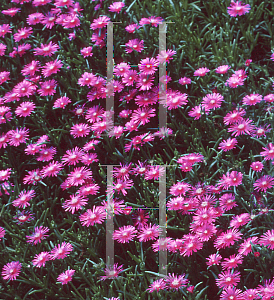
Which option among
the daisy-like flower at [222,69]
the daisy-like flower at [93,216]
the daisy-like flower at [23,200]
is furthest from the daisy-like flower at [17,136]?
the daisy-like flower at [222,69]

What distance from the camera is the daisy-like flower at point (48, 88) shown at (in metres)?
2.28

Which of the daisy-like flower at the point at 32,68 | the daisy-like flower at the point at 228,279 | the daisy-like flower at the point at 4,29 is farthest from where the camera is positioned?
the daisy-like flower at the point at 4,29

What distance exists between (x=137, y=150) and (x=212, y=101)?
45 centimetres

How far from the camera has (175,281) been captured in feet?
5.59

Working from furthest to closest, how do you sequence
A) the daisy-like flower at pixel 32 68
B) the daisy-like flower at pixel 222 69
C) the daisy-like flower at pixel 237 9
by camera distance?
the daisy-like flower at pixel 32 68, the daisy-like flower at pixel 237 9, the daisy-like flower at pixel 222 69

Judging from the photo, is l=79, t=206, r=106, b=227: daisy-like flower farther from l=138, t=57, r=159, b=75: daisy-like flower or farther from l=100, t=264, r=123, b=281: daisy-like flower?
l=138, t=57, r=159, b=75: daisy-like flower

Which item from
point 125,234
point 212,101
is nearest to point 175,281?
point 125,234

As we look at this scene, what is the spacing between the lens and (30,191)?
2.04 m

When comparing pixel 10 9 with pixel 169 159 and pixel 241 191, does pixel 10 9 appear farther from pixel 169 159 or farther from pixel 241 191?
pixel 241 191

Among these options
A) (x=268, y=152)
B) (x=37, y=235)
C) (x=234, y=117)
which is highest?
(x=234, y=117)

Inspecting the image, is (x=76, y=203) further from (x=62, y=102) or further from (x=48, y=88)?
(x=48, y=88)

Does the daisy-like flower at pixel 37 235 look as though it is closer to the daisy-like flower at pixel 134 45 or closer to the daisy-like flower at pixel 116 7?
the daisy-like flower at pixel 134 45

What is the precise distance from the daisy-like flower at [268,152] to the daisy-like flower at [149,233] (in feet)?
1.88

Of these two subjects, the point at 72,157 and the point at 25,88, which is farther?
the point at 25,88
